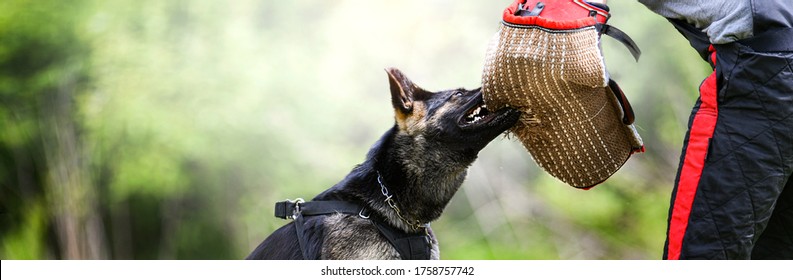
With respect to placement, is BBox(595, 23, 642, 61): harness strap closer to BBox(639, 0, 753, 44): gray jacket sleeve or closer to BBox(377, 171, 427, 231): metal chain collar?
BBox(639, 0, 753, 44): gray jacket sleeve

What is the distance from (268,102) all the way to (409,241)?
1.83 meters

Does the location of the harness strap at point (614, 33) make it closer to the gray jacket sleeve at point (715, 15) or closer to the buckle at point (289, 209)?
the gray jacket sleeve at point (715, 15)

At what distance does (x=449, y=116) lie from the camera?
9.73ft

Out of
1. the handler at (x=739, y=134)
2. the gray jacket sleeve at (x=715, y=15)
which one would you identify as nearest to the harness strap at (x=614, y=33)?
the gray jacket sleeve at (x=715, y=15)

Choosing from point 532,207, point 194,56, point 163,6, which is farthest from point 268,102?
point 532,207

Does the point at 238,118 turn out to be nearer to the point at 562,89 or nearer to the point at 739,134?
the point at 562,89

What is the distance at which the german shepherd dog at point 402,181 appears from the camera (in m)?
2.79

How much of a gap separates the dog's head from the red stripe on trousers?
0.68 meters

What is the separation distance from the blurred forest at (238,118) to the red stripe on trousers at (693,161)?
1.82 meters

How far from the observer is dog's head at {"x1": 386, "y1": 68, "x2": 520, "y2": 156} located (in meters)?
2.87

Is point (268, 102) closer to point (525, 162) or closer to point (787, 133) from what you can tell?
point (525, 162)

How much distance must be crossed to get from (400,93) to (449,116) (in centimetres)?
24

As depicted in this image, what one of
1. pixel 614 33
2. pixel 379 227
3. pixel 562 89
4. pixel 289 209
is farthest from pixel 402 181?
pixel 614 33

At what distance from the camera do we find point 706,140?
240 centimetres
